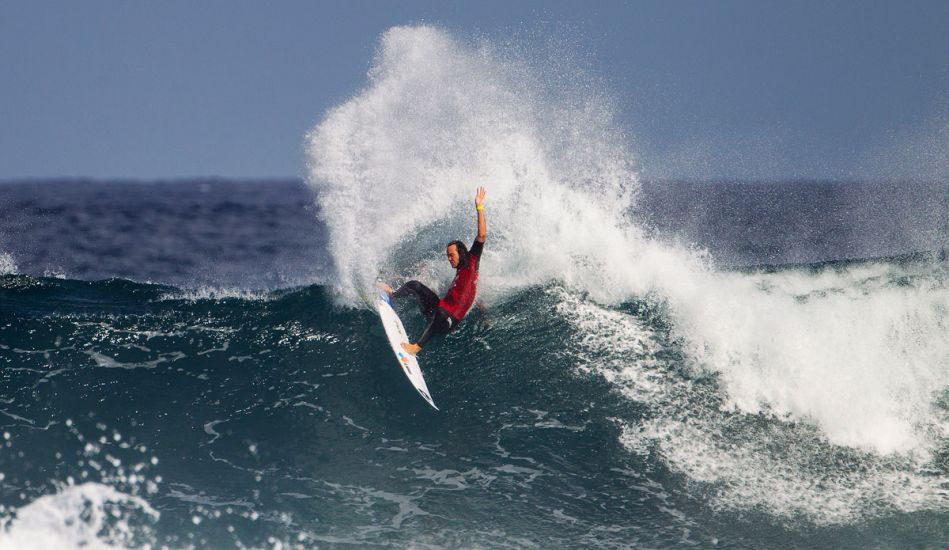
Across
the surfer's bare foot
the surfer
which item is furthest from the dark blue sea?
the surfer

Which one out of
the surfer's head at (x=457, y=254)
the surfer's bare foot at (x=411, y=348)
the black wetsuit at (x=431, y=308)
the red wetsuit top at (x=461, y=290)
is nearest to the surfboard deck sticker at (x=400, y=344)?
Result: the surfer's bare foot at (x=411, y=348)

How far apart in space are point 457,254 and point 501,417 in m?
1.78

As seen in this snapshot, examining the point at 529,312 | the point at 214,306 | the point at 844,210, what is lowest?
the point at 214,306

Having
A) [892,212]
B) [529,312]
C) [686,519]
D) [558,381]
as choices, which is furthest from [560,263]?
[892,212]

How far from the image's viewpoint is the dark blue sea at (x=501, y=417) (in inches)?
265

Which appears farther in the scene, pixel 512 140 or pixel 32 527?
pixel 512 140

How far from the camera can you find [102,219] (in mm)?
35656

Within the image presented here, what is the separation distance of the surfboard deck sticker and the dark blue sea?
251 millimetres

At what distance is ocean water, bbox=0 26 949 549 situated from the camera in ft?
22.3

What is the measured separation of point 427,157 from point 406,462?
5428 millimetres

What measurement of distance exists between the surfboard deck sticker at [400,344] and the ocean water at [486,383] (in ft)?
0.89

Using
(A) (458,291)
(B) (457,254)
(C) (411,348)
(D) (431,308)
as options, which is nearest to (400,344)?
(C) (411,348)

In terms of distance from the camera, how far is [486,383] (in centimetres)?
866

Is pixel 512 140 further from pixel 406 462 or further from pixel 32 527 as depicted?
pixel 32 527
